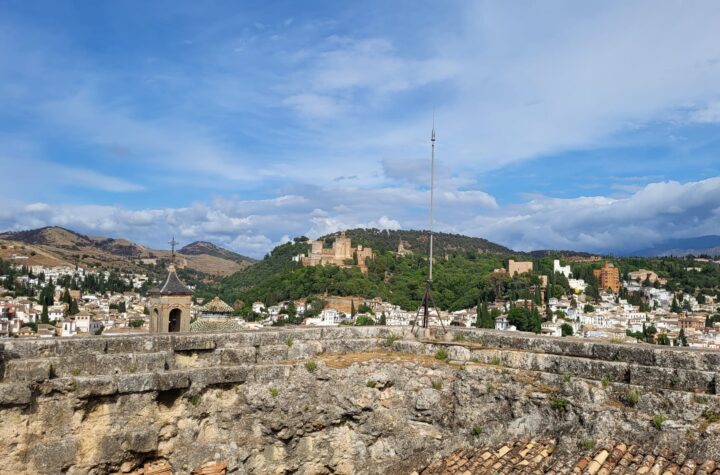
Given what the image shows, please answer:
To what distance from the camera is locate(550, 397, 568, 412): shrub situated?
25.5 feet

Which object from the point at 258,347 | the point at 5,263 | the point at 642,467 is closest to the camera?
the point at 642,467

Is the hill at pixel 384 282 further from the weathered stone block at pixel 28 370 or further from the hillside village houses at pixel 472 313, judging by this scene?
the weathered stone block at pixel 28 370

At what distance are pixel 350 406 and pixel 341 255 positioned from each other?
465ft

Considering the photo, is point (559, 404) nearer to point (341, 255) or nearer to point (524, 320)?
point (524, 320)

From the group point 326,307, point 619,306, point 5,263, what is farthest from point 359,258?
point 5,263

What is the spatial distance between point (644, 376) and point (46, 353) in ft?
24.8

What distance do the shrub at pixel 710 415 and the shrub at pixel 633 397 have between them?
2.38ft

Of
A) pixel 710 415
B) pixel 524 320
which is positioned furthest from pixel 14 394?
pixel 524 320

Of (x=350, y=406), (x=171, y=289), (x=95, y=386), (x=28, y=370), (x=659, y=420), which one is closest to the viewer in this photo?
(x=659, y=420)

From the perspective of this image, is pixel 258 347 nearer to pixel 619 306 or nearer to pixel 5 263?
pixel 619 306

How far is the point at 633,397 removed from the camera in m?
7.29

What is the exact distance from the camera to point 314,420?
8.54m

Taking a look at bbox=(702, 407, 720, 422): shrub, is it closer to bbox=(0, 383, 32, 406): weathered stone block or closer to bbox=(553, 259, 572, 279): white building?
bbox=(0, 383, 32, 406): weathered stone block

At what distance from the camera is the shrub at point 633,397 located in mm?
7266
